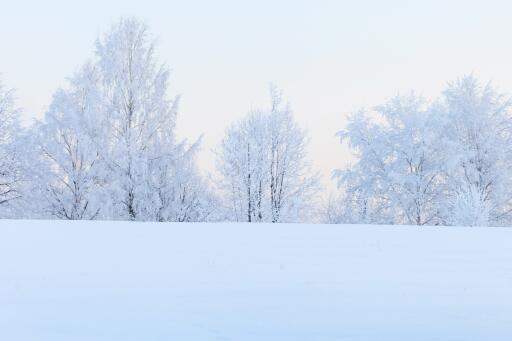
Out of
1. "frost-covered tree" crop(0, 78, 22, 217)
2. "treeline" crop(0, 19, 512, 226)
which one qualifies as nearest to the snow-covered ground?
"treeline" crop(0, 19, 512, 226)

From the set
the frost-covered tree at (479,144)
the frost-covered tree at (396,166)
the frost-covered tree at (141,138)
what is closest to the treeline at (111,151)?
the frost-covered tree at (141,138)

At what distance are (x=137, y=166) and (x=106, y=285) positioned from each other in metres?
13.7

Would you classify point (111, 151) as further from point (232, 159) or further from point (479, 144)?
point (479, 144)

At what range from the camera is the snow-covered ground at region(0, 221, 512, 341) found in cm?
695

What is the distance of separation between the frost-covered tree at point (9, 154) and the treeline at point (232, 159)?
54 mm

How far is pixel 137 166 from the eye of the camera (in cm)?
2212

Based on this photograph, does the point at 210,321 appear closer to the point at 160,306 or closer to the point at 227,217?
the point at 160,306

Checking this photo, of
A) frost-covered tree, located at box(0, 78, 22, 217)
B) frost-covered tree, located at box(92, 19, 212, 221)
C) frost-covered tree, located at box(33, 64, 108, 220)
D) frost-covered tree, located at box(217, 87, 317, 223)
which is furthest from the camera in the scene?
frost-covered tree, located at box(217, 87, 317, 223)

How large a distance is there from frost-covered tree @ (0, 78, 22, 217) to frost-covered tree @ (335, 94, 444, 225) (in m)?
17.3

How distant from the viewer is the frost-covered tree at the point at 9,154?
26.5 metres

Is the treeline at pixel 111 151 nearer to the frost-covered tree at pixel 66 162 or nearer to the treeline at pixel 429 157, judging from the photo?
the frost-covered tree at pixel 66 162

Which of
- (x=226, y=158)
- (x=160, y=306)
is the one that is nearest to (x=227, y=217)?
(x=226, y=158)

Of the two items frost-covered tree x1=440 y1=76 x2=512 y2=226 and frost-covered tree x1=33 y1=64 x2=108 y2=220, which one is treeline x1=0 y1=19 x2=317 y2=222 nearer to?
frost-covered tree x1=33 y1=64 x2=108 y2=220

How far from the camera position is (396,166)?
103 ft
